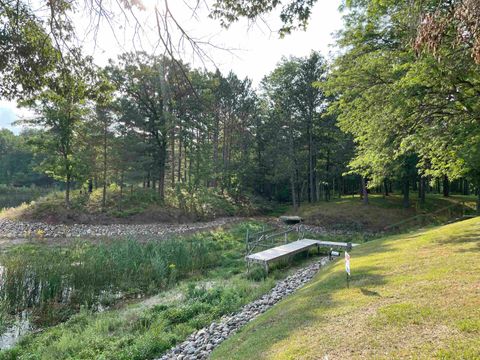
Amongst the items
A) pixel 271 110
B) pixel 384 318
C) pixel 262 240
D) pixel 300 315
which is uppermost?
pixel 271 110

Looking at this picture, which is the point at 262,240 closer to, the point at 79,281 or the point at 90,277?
the point at 90,277

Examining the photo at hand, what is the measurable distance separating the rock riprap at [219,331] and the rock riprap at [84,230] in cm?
1066

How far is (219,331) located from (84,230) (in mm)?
14096

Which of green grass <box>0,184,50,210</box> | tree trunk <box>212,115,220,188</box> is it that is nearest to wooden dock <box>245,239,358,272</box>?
tree trunk <box>212,115,220,188</box>

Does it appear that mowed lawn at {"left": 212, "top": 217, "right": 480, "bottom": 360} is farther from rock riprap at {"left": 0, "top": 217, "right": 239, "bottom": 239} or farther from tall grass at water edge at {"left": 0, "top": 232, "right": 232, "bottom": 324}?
rock riprap at {"left": 0, "top": 217, "right": 239, "bottom": 239}

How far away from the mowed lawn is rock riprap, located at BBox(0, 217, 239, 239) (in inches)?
507

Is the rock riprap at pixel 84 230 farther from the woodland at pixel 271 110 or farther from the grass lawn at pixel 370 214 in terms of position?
the grass lawn at pixel 370 214

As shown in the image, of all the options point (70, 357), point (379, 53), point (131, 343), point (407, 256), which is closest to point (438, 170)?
Result: point (379, 53)

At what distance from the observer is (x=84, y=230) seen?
53.9 ft

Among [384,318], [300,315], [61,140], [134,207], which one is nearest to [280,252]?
[300,315]

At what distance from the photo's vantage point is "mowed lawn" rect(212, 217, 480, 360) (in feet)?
8.94

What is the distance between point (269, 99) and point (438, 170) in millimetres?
18055

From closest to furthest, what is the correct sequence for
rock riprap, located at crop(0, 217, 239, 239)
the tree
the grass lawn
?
1. rock riprap, located at crop(0, 217, 239, 239)
2. the tree
3. the grass lawn

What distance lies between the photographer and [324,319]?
12.3 ft
